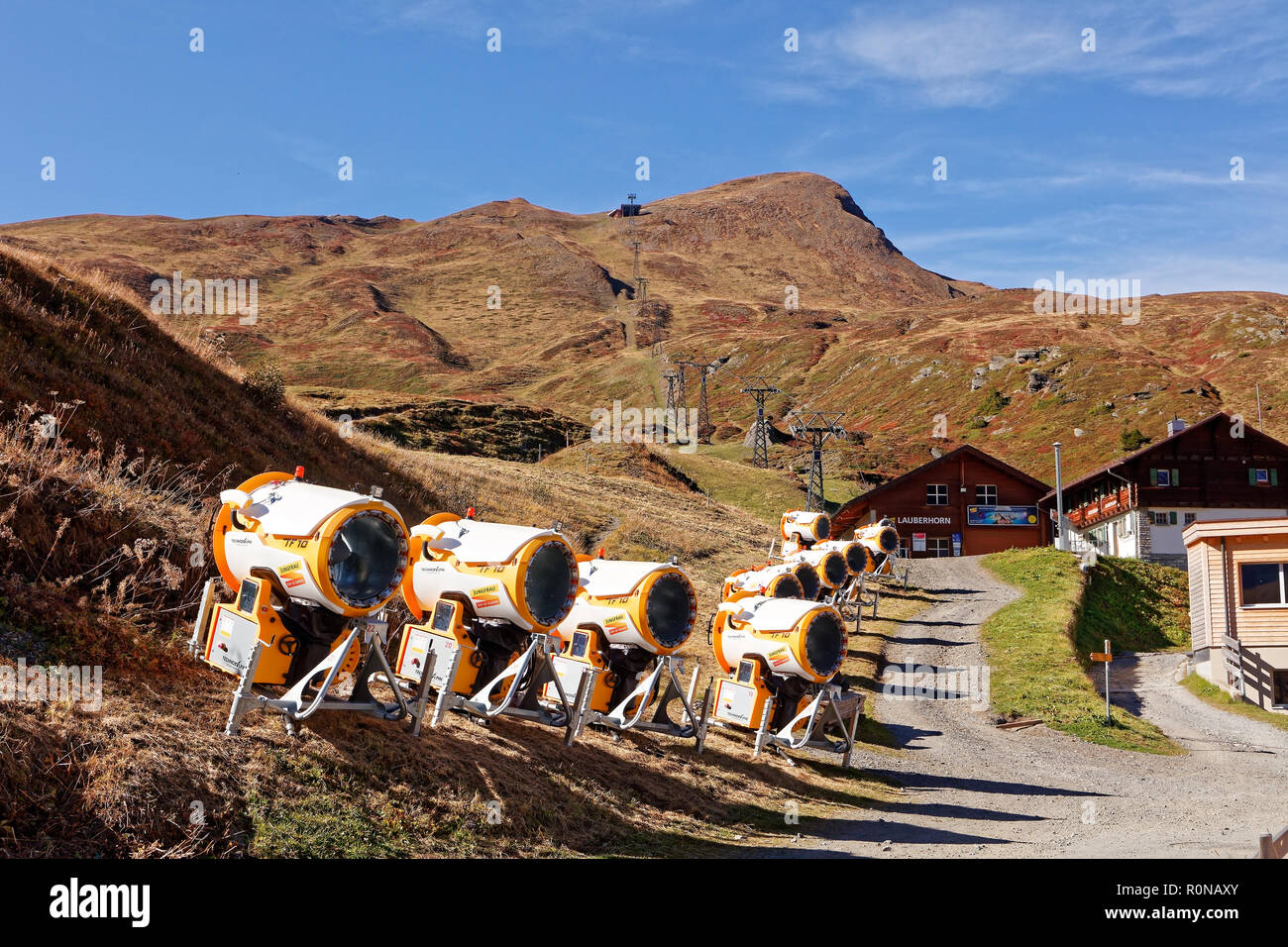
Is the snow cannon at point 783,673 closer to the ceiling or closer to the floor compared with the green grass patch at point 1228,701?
closer to the ceiling

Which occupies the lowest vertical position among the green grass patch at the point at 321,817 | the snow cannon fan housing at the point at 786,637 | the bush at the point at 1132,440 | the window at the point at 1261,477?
the green grass patch at the point at 321,817

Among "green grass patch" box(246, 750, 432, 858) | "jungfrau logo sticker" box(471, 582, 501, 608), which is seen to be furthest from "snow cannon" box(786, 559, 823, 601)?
→ "green grass patch" box(246, 750, 432, 858)

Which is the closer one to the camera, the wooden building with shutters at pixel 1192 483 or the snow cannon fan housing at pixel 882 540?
the snow cannon fan housing at pixel 882 540

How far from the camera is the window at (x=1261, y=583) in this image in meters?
32.9

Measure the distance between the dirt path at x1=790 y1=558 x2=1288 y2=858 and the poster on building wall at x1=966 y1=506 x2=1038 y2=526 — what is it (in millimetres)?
36615

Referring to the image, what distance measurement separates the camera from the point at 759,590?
24906 mm

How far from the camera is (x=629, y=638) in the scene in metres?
18.0

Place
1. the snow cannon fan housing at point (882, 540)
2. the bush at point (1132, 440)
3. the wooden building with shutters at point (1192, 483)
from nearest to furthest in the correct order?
the snow cannon fan housing at point (882, 540), the wooden building with shutters at point (1192, 483), the bush at point (1132, 440)

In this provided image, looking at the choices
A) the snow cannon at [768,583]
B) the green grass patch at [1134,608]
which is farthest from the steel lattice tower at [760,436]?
the snow cannon at [768,583]

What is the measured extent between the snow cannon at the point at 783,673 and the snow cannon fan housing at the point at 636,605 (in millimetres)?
2592

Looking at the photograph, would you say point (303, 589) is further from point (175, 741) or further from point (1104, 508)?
point (1104, 508)

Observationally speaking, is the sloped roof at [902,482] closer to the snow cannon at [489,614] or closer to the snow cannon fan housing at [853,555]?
the snow cannon fan housing at [853,555]

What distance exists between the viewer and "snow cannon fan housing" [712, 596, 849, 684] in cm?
2028

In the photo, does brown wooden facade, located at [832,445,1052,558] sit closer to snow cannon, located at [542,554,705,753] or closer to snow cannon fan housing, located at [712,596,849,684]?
snow cannon fan housing, located at [712,596,849,684]
